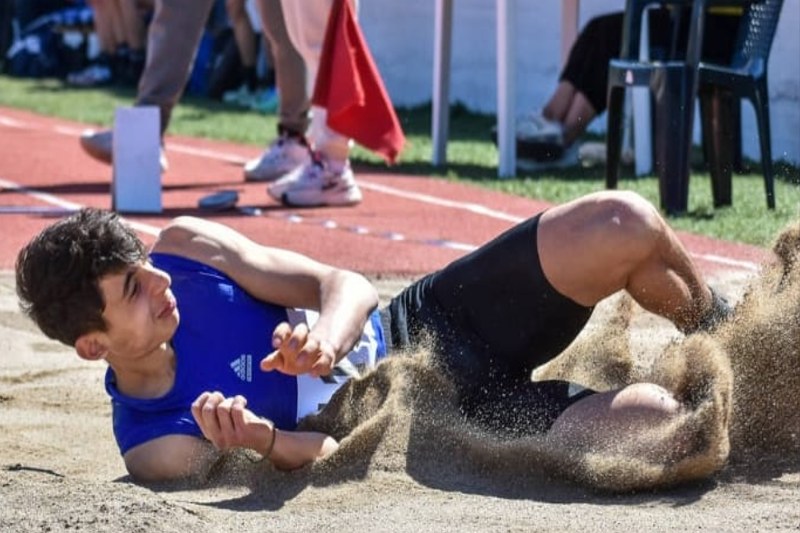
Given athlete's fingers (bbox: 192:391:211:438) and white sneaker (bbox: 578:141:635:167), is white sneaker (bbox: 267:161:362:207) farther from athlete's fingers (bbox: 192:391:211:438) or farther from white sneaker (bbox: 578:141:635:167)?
athlete's fingers (bbox: 192:391:211:438)

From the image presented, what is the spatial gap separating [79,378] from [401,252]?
216 cm

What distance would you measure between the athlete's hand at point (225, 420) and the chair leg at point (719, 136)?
4631 millimetres

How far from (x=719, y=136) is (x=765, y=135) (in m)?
0.35

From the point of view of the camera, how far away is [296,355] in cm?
316

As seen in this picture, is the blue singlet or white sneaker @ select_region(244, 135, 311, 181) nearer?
the blue singlet

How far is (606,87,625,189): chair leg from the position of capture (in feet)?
24.6

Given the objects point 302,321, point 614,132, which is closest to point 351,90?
point 614,132

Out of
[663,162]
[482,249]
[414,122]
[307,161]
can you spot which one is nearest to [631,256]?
[482,249]

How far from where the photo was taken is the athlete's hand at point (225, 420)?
3.19m

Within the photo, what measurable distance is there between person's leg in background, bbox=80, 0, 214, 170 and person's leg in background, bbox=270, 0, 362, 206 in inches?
30.3

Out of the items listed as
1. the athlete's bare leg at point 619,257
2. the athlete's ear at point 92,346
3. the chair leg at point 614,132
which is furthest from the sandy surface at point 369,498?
the chair leg at point 614,132

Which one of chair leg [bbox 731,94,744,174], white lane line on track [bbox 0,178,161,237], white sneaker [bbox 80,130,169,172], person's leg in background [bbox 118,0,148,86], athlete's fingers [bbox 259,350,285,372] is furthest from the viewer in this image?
person's leg in background [bbox 118,0,148,86]

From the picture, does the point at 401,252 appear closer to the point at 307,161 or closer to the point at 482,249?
the point at 307,161

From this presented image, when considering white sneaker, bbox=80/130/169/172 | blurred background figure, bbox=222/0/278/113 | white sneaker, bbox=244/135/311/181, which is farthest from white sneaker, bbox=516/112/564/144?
blurred background figure, bbox=222/0/278/113
